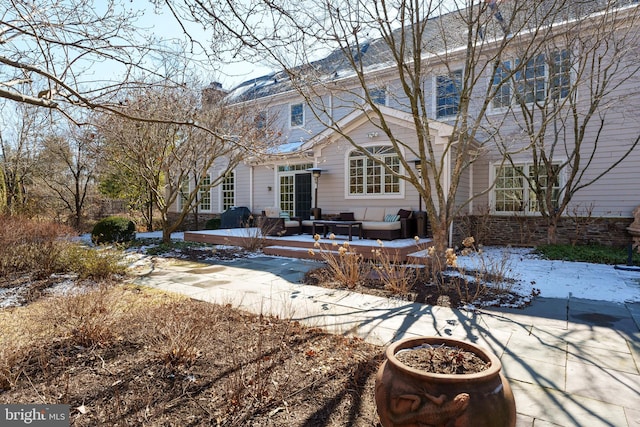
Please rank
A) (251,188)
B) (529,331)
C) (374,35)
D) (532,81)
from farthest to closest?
(251,188) < (532,81) < (374,35) < (529,331)

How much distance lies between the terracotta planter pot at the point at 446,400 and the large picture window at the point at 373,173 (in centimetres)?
934

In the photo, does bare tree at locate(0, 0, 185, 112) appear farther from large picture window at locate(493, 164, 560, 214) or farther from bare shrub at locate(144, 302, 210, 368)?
large picture window at locate(493, 164, 560, 214)

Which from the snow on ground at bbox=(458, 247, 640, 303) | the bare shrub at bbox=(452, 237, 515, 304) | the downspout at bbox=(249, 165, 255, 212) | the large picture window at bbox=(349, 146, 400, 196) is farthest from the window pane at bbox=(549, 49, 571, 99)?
the downspout at bbox=(249, 165, 255, 212)

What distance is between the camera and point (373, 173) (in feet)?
38.0

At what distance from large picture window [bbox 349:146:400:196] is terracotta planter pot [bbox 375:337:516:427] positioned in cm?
934

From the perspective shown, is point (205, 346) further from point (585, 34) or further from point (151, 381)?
point (585, 34)

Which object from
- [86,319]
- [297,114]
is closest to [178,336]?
[86,319]

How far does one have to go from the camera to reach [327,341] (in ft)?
11.7

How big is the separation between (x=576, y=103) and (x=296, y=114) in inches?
406

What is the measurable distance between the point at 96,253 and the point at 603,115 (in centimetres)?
1242

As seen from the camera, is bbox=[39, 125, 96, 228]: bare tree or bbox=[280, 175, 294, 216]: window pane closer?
bbox=[39, 125, 96, 228]: bare tree

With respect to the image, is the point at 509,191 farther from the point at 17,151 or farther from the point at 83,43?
the point at 17,151

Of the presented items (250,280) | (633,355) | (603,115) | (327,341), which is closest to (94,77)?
(250,280)

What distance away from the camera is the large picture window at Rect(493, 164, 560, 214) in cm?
1048
